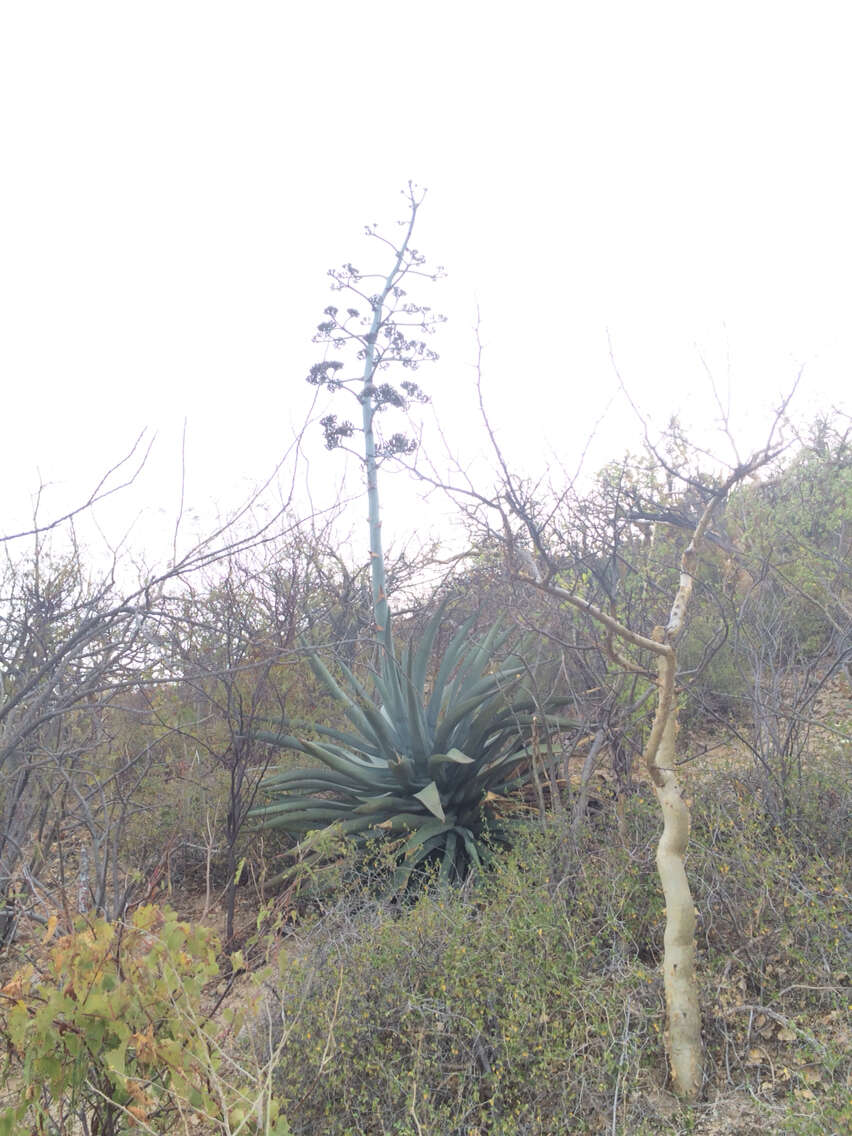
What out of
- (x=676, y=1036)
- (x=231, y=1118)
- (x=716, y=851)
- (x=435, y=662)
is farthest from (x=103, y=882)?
(x=435, y=662)

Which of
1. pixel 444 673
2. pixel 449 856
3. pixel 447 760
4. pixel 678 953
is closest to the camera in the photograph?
pixel 678 953

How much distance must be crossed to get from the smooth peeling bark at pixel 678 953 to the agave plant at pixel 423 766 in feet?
6.44

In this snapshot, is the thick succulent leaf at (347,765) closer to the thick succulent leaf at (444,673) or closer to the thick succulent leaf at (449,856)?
the thick succulent leaf at (444,673)

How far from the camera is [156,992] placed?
251cm

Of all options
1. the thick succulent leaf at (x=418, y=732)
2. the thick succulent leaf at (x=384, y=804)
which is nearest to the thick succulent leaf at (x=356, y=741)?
the thick succulent leaf at (x=418, y=732)

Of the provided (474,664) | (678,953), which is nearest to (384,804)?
(474,664)

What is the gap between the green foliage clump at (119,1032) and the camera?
90.7 inches

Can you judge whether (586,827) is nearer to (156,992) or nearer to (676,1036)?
(676,1036)

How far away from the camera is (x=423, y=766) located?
571cm

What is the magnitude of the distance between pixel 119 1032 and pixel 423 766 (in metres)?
3.47

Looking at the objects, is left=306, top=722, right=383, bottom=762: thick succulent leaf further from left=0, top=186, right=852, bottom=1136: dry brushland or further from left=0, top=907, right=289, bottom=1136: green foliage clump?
left=0, top=907, right=289, bottom=1136: green foliage clump

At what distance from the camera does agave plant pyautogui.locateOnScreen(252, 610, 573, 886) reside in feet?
17.6

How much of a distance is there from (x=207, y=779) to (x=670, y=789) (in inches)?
159

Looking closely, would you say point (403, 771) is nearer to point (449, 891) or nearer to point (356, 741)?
point (356, 741)
